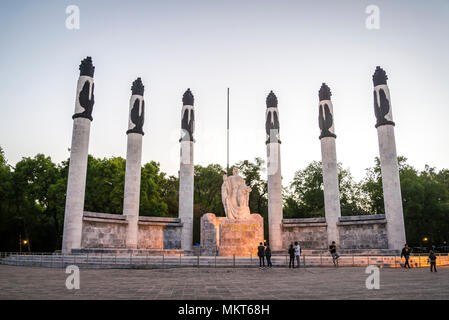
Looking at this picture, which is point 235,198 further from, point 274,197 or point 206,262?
point 274,197

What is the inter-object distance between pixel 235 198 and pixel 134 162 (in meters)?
11.3

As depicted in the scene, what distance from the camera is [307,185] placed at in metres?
49.8

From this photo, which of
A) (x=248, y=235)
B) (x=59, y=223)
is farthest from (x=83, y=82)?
(x=59, y=223)

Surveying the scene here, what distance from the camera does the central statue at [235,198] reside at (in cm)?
2394

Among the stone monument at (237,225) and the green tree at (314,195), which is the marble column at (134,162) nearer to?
the stone monument at (237,225)

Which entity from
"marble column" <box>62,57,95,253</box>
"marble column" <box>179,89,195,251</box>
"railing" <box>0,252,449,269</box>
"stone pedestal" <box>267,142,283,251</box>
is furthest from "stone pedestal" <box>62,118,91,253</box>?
"stone pedestal" <box>267,142,283,251</box>

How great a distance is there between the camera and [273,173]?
31.6m

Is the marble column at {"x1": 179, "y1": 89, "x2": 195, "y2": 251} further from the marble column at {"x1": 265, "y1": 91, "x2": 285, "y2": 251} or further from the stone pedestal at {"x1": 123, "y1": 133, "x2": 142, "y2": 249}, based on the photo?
the marble column at {"x1": 265, "y1": 91, "x2": 285, "y2": 251}

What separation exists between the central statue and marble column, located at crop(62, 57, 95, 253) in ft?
37.9

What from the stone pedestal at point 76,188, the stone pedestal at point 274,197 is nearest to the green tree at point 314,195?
the stone pedestal at point 274,197

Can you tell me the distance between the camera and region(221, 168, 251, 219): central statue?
23.9m

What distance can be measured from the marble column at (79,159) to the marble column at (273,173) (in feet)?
54.5
